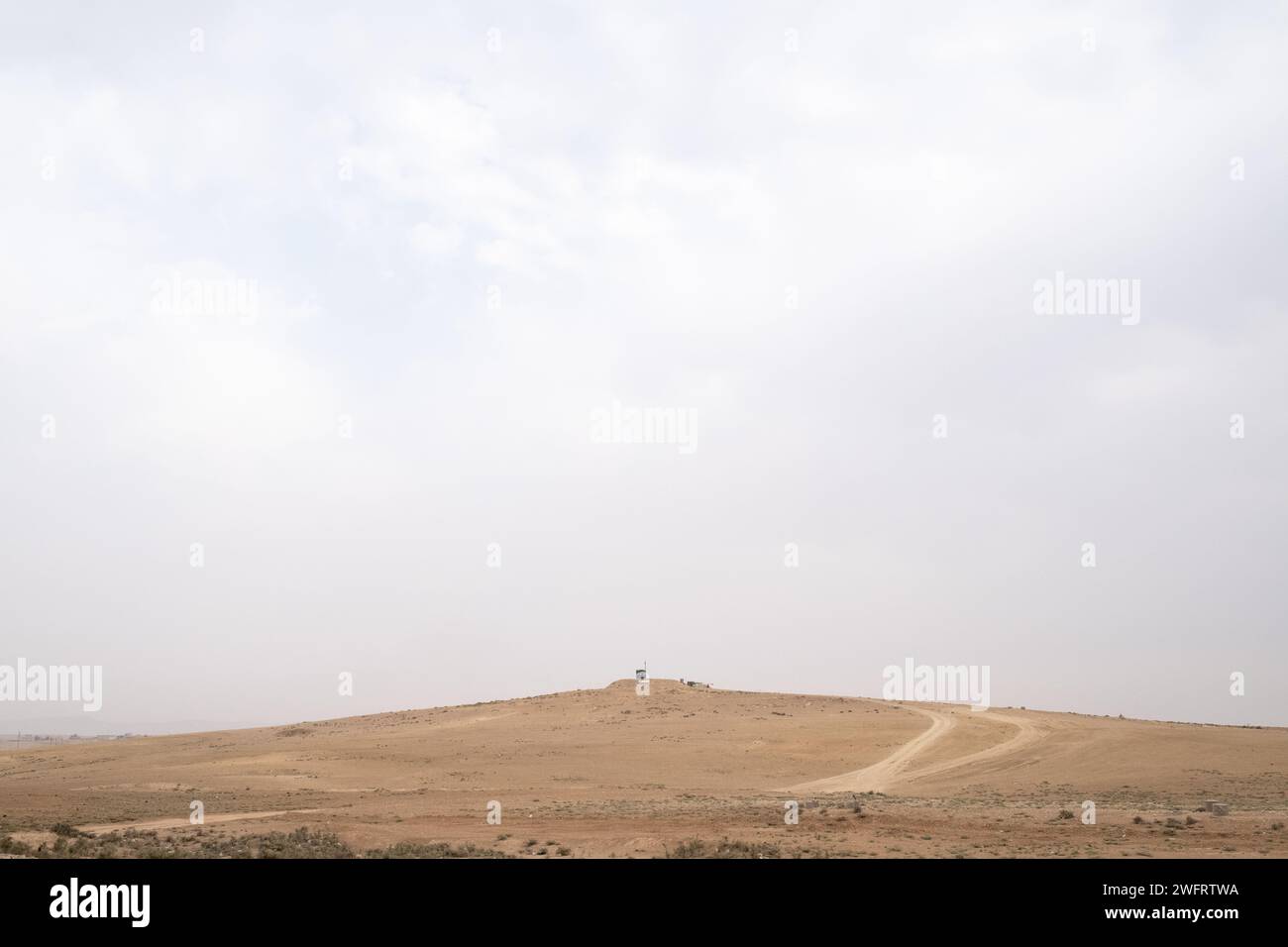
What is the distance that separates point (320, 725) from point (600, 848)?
207 feet

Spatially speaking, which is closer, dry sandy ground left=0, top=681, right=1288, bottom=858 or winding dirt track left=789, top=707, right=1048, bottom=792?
dry sandy ground left=0, top=681, right=1288, bottom=858

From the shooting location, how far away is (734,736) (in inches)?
2173

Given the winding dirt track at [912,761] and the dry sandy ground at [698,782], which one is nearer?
the dry sandy ground at [698,782]

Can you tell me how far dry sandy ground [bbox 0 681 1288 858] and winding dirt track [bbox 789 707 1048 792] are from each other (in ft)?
0.93

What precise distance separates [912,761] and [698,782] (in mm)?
12121

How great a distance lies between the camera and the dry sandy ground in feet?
72.7

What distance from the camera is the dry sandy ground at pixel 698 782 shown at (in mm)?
22172

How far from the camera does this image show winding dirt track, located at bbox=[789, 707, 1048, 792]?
39.4 metres

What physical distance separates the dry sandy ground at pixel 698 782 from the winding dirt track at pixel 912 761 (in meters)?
0.28

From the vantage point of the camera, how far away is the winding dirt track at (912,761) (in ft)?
129

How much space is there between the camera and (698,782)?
→ 41312 mm

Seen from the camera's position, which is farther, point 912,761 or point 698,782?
point 912,761
